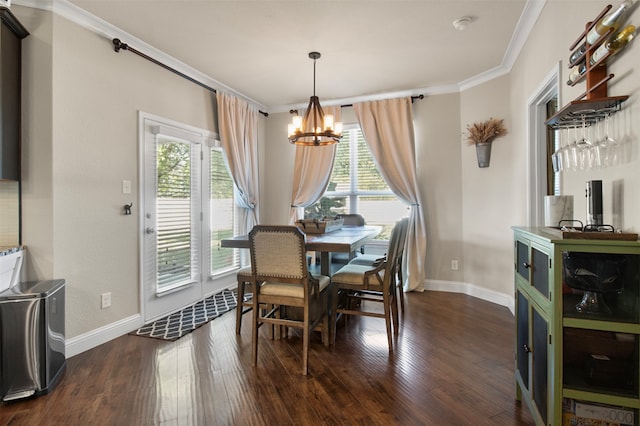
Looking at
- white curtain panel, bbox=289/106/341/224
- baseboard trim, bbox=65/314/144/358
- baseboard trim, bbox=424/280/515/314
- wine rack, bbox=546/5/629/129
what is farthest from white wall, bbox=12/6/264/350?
baseboard trim, bbox=424/280/515/314

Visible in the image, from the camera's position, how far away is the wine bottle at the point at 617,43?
1338mm

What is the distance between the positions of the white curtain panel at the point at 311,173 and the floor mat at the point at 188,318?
1.58 meters

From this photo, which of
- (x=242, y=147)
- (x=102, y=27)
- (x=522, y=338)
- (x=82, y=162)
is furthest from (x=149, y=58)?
(x=522, y=338)

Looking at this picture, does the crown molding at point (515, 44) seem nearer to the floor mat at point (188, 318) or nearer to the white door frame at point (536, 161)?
the white door frame at point (536, 161)

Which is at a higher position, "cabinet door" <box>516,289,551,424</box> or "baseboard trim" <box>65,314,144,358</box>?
"cabinet door" <box>516,289,551,424</box>

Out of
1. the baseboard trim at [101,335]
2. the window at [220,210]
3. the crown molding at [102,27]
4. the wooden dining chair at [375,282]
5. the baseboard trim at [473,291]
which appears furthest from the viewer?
the window at [220,210]

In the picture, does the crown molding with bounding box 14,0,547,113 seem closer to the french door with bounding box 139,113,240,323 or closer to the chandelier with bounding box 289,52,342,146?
the french door with bounding box 139,113,240,323

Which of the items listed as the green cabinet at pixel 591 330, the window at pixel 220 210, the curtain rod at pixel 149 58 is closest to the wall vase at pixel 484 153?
the green cabinet at pixel 591 330

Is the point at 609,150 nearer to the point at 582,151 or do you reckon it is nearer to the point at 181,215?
the point at 582,151

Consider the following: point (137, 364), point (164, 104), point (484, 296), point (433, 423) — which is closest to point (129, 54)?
point (164, 104)

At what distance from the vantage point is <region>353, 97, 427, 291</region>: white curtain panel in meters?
4.20

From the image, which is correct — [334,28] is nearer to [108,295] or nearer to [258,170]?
[258,170]

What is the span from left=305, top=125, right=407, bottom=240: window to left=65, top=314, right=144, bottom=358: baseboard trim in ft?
9.16

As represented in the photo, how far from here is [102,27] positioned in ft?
8.73
